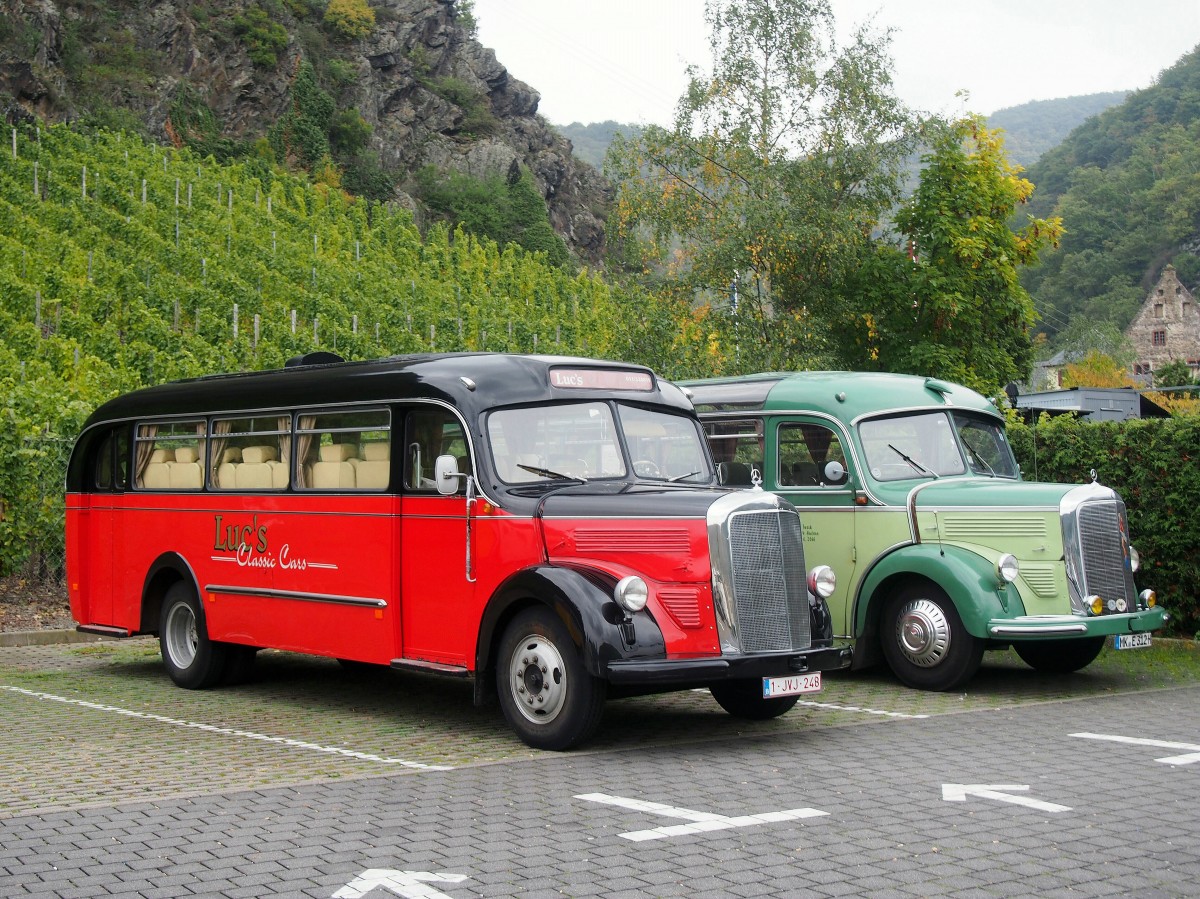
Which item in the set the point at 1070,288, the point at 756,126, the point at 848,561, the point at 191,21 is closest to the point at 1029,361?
the point at 756,126

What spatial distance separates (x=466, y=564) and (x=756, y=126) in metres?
22.0

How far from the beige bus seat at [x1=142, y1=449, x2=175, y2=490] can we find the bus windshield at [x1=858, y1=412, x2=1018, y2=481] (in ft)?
22.1

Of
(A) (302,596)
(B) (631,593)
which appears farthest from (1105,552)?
(A) (302,596)

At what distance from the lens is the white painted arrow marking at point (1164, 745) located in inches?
341

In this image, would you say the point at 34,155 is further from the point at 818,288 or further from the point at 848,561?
the point at 848,561

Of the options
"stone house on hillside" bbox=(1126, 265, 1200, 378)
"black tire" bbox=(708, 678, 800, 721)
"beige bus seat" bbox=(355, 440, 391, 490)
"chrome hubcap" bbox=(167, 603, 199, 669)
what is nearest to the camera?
"black tire" bbox=(708, 678, 800, 721)

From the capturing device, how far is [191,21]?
10094cm

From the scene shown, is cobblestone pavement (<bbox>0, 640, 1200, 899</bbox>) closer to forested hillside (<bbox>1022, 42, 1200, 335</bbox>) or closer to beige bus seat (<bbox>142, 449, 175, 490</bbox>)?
beige bus seat (<bbox>142, 449, 175, 490</bbox>)

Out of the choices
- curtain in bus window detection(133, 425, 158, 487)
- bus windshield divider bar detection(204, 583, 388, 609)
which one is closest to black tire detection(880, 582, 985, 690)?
bus windshield divider bar detection(204, 583, 388, 609)

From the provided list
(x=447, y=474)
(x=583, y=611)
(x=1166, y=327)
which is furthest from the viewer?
(x=1166, y=327)

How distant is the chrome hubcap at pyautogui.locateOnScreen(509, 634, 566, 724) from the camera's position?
9.12 meters

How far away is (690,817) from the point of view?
714 centimetres

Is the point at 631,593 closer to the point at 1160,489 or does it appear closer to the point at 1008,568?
the point at 1008,568

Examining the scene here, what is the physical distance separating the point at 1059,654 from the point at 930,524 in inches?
83.8
